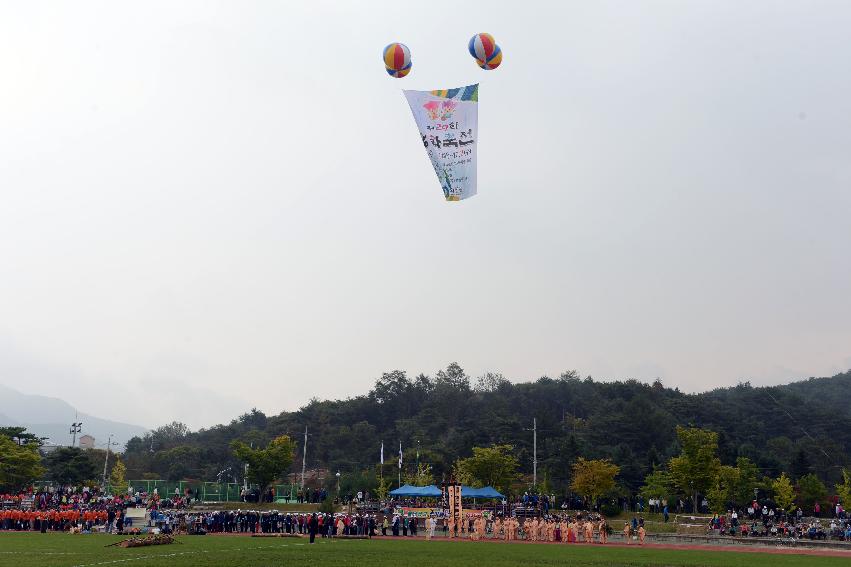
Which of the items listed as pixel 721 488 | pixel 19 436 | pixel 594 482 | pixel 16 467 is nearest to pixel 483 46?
Answer: pixel 594 482

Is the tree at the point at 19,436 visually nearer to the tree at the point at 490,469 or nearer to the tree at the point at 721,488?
the tree at the point at 490,469

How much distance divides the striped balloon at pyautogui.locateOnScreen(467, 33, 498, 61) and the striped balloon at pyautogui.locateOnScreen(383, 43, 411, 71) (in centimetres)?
218

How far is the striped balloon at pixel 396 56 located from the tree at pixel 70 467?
2031 inches

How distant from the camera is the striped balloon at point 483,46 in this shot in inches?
944

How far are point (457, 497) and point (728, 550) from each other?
14.1 meters

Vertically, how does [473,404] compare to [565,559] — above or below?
above

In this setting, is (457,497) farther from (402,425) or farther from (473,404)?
(473,404)

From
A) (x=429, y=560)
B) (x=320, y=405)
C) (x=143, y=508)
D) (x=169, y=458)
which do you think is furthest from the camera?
(x=320, y=405)

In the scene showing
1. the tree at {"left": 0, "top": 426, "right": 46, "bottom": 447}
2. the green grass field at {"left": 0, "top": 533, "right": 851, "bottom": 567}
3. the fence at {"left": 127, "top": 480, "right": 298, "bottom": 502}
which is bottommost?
the green grass field at {"left": 0, "top": 533, "right": 851, "bottom": 567}

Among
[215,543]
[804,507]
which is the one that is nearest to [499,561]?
[215,543]

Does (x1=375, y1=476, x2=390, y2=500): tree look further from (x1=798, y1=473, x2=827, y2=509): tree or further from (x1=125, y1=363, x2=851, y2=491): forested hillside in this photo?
(x1=798, y1=473, x2=827, y2=509): tree

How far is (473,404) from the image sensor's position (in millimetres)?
134000

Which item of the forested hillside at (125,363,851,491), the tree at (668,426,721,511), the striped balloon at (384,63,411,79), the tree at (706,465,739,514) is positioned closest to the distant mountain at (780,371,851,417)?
the forested hillside at (125,363,851,491)

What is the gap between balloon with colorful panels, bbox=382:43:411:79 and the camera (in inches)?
961
